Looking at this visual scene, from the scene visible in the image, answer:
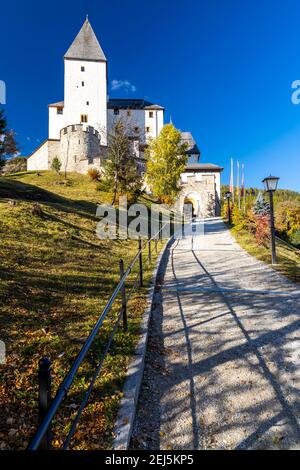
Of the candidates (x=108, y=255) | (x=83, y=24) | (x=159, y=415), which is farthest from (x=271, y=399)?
(x=83, y=24)

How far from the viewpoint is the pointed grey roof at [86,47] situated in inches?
1742

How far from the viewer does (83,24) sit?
46.3 m

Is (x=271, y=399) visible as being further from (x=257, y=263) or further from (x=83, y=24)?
(x=83, y=24)

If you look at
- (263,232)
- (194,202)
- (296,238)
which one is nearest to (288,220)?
(296,238)

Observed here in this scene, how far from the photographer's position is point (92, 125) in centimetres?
4394

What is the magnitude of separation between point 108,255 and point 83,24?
2142 inches

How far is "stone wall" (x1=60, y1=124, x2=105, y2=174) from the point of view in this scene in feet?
123

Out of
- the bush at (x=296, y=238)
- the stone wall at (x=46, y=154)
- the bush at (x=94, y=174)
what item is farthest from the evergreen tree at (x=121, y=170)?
the stone wall at (x=46, y=154)

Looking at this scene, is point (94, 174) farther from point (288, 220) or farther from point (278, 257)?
point (278, 257)

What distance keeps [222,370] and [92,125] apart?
46.8 meters

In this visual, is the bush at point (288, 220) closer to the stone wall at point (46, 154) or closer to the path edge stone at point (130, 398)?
the path edge stone at point (130, 398)

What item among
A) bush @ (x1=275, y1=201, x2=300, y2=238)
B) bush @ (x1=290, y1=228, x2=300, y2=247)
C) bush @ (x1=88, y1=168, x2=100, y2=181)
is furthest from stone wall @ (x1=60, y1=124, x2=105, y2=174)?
bush @ (x1=290, y1=228, x2=300, y2=247)

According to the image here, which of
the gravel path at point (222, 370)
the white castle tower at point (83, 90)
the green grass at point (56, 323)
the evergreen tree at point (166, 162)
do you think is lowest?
the gravel path at point (222, 370)

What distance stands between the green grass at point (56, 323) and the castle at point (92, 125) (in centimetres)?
2835
